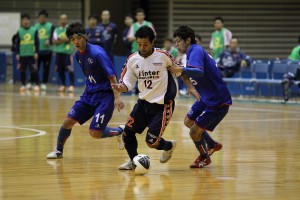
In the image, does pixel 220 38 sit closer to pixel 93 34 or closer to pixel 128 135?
pixel 93 34

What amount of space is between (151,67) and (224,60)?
1349 cm

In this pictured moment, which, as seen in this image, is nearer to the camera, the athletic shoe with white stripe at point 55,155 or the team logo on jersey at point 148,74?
the team logo on jersey at point 148,74

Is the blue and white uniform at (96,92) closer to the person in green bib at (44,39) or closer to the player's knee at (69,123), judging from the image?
the player's knee at (69,123)

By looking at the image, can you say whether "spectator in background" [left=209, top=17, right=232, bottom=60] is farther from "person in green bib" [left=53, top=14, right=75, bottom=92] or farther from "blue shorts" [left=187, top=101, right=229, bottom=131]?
"blue shorts" [left=187, top=101, right=229, bottom=131]

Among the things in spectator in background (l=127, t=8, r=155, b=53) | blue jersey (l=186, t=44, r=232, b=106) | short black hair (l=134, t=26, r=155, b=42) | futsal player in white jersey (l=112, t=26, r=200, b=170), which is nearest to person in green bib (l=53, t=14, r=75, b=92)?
spectator in background (l=127, t=8, r=155, b=53)

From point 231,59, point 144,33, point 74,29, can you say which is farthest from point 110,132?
point 231,59

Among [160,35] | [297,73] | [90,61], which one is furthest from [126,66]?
[160,35]

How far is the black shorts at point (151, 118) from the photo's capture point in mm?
9984

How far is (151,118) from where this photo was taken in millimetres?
10070

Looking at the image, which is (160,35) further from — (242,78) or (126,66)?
(126,66)

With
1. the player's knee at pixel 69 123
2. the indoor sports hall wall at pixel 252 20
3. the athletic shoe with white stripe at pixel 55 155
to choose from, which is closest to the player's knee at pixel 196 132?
the player's knee at pixel 69 123

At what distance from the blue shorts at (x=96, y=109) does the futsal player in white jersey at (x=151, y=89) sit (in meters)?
0.81

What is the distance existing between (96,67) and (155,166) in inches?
59.6

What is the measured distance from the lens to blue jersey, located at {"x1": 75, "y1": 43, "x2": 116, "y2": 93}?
36.1 feet
